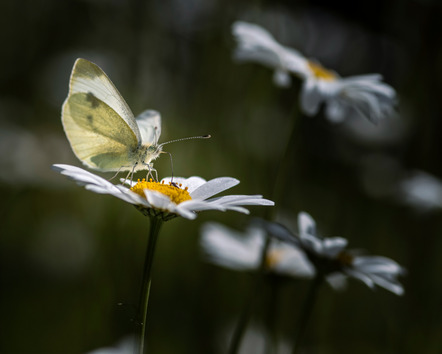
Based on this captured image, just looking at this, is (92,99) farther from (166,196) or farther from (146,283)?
(146,283)

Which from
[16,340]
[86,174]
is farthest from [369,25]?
[86,174]

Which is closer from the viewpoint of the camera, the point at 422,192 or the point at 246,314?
the point at 246,314

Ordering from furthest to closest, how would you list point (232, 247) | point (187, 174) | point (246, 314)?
point (187, 174), point (232, 247), point (246, 314)

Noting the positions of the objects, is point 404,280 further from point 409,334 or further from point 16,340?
point 16,340

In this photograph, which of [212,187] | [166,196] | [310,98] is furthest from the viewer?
[310,98]

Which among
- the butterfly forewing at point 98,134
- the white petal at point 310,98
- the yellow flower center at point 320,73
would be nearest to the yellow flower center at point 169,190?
the butterfly forewing at point 98,134

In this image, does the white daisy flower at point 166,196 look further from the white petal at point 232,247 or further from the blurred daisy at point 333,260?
the white petal at point 232,247

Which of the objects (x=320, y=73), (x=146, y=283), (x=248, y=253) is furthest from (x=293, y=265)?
(x=146, y=283)

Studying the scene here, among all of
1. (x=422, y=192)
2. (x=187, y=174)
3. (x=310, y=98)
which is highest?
(x=310, y=98)
